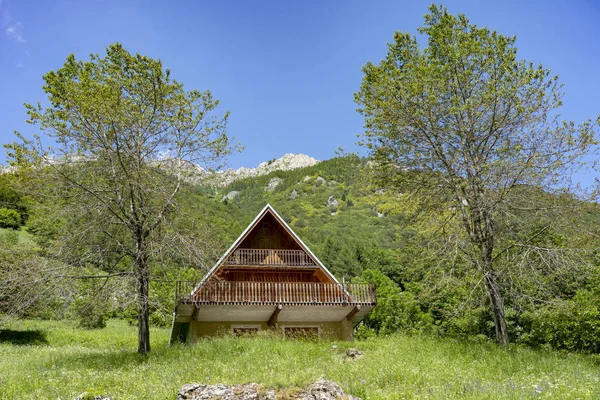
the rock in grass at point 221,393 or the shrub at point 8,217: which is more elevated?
the shrub at point 8,217

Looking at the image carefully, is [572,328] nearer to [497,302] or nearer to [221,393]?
[497,302]

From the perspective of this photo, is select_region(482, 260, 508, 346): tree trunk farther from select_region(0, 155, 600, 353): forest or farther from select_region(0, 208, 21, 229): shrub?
select_region(0, 208, 21, 229): shrub

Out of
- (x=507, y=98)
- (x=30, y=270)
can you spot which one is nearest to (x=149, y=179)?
(x=30, y=270)

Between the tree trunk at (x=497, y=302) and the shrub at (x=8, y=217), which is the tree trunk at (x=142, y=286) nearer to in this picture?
the tree trunk at (x=497, y=302)

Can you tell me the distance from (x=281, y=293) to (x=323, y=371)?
10.3m

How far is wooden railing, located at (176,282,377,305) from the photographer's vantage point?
22495 mm

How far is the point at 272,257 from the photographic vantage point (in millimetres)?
25641

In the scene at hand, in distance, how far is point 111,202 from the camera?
62.8 ft

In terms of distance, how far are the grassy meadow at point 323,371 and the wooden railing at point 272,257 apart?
651 cm

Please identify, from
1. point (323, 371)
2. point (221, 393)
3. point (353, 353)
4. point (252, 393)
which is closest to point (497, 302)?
point (353, 353)

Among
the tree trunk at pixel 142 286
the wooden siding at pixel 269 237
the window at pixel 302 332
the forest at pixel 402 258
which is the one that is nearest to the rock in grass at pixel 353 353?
the forest at pixel 402 258

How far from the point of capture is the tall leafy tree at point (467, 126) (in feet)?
56.1

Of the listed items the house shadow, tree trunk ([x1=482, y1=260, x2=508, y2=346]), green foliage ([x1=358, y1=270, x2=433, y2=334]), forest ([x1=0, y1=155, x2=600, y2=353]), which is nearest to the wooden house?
forest ([x1=0, y1=155, x2=600, y2=353])

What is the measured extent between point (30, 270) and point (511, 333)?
122ft
